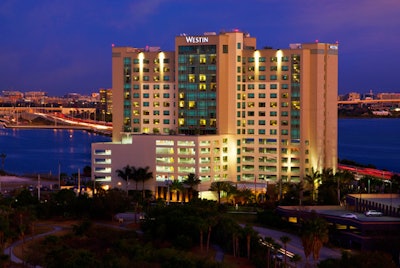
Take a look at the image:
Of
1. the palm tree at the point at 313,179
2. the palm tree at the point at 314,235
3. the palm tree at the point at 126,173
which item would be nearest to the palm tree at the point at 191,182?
the palm tree at the point at 126,173

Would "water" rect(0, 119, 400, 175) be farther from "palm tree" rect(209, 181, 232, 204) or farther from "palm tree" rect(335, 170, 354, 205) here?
"palm tree" rect(335, 170, 354, 205)

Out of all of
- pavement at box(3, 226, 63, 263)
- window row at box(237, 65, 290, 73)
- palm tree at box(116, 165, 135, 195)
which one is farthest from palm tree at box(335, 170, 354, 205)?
pavement at box(3, 226, 63, 263)

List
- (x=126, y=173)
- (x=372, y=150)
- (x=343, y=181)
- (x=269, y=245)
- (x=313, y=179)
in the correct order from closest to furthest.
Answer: (x=269, y=245) → (x=343, y=181) → (x=313, y=179) → (x=126, y=173) → (x=372, y=150)

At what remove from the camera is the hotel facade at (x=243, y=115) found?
37.6 m

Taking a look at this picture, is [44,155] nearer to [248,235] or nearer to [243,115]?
[243,115]

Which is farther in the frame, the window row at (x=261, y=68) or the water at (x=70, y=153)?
the water at (x=70, y=153)

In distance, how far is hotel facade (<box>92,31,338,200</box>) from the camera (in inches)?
1479

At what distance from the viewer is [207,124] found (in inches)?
1511

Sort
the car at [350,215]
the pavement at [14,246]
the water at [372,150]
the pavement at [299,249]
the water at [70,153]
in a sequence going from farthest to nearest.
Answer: the water at [372,150], the water at [70,153], the car at [350,215], the pavement at [299,249], the pavement at [14,246]

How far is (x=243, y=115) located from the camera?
128 ft

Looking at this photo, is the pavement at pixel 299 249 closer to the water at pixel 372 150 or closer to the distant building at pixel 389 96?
the water at pixel 372 150

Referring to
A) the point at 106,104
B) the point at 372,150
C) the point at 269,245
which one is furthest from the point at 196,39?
the point at 106,104

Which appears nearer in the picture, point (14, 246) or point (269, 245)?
point (269, 245)

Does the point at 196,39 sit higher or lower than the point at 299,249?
higher
